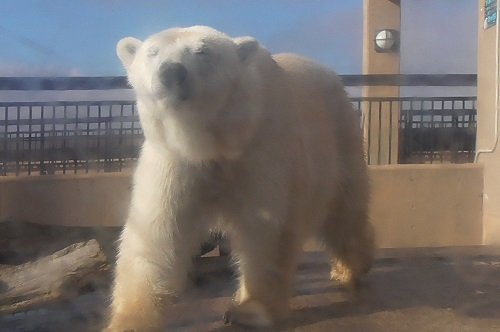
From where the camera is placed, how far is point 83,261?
2566mm

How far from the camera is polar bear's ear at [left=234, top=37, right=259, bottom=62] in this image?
2.63m

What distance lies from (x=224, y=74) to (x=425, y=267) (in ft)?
5.34

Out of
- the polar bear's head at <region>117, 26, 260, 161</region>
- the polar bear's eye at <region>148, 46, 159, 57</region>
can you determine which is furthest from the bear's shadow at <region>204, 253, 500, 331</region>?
the polar bear's eye at <region>148, 46, 159, 57</region>

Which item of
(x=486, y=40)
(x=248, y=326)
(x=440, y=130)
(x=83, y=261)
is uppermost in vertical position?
(x=486, y=40)

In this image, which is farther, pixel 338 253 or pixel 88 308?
pixel 338 253

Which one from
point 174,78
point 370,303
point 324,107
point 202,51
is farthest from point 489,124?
point 174,78

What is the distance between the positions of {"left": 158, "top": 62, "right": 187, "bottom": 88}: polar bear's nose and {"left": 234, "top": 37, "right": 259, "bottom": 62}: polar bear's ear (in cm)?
40

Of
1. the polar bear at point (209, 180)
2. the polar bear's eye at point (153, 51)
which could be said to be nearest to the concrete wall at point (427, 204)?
the polar bear at point (209, 180)

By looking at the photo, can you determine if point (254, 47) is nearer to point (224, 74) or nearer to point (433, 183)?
point (224, 74)

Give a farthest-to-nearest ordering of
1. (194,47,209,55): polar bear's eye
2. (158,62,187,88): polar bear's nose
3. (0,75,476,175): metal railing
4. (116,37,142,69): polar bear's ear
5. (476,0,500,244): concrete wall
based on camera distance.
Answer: (476,0,500,244): concrete wall, (0,75,476,175): metal railing, (116,37,142,69): polar bear's ear, (194,47,209,55): polar bear's eye, (158,62,187,88): polar bear's nose

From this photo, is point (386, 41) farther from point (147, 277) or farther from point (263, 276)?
point (147, 277)

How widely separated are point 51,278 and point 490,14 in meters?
2.96

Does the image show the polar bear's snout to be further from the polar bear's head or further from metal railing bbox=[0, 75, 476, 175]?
metal railing bbox=[0, 75, 476, 175]

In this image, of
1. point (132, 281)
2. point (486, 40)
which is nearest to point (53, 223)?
point (132, 281)
